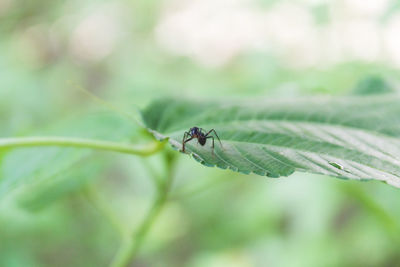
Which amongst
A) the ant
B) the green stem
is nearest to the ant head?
the ant

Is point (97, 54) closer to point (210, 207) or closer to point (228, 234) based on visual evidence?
point (210, 207)

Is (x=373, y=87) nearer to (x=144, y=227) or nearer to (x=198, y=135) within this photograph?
(x=198, y=135)

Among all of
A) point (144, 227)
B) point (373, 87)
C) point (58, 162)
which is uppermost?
point (373, 87)

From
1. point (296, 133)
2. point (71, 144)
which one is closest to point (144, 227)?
point (71, 144)

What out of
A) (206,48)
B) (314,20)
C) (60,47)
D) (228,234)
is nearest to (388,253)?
(228,234)

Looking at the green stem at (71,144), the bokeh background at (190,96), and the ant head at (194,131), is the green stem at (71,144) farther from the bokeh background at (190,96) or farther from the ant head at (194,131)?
the bokeh background at (190,96)

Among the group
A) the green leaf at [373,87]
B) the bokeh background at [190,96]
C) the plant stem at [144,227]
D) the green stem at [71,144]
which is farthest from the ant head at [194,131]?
the green leaf at [373,87]
